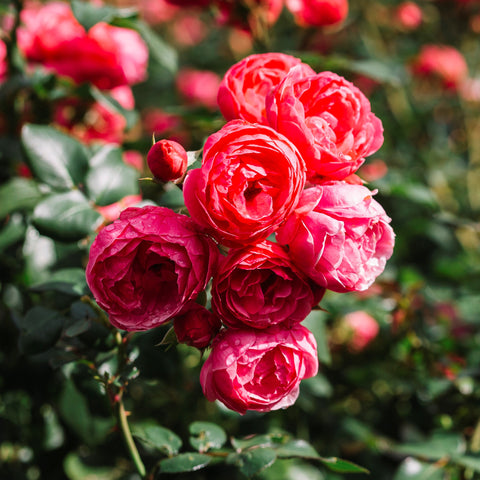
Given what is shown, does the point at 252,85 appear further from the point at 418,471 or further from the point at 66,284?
the point at 418,471

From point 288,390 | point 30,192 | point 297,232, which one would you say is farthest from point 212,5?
point 288,390

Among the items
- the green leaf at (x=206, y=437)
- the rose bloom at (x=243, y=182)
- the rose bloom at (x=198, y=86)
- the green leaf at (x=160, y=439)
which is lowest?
the rose bloom at (x=198, y=86)

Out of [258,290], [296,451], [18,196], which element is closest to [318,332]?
[296,451]

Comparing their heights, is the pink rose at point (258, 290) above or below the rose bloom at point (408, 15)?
above

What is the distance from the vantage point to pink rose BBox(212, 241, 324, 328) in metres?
0.61

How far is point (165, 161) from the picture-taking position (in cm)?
61

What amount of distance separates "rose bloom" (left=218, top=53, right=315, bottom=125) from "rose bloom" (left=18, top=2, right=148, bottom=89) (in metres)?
0.57

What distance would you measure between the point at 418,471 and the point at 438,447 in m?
0.06

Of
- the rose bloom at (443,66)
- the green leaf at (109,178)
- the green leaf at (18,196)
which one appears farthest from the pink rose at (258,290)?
the rose bloom at (443,66)

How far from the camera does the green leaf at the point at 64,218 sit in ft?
2.63

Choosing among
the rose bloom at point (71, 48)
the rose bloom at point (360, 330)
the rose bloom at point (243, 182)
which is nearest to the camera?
the rose bloom at point (243, 182)

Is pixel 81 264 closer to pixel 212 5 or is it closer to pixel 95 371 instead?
pixel 95 371

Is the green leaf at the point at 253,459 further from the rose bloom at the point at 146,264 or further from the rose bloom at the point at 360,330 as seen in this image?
the rose bloom at the point at 360,330

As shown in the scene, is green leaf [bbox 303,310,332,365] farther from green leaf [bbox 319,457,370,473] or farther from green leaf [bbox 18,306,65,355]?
green leaf [bbox 18,306,65,355]
